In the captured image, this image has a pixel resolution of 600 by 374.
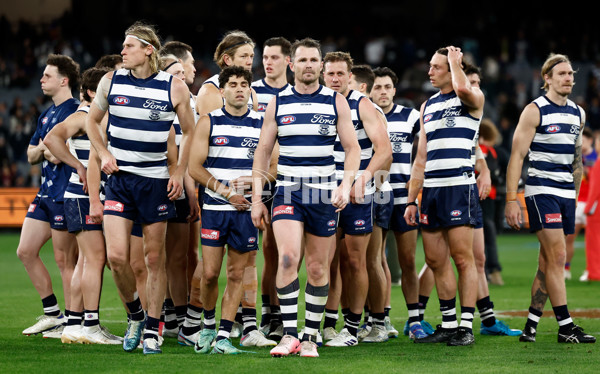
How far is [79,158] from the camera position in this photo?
27.4 ft

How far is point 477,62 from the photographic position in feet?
90.9

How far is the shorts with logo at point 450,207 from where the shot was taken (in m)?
7.88

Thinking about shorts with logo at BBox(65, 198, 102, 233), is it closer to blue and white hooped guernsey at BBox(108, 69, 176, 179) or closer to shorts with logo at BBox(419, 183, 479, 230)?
blue and white hooped guernsey at BBox(108, 69, 176, 179)

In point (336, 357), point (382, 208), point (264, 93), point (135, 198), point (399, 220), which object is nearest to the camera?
point (336, 357)

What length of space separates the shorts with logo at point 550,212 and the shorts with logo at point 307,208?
2.22 m

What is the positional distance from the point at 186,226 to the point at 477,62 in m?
21.0

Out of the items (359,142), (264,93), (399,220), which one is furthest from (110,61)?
(399,220)

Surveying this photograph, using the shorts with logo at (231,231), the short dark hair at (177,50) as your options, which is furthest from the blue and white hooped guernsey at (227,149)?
the short dark hair at (177,50)

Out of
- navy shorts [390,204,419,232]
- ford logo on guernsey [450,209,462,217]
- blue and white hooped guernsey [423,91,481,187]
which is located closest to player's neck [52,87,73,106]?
navy shorts [390,204,419,232]

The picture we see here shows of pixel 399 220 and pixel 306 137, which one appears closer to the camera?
pixel 306 137

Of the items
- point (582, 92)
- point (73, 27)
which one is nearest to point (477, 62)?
point (582, 92)

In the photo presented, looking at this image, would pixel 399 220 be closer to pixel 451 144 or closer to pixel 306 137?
pixel 451 144

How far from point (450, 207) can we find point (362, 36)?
21.8m

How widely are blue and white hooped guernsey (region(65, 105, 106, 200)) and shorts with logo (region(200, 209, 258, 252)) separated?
128cm
